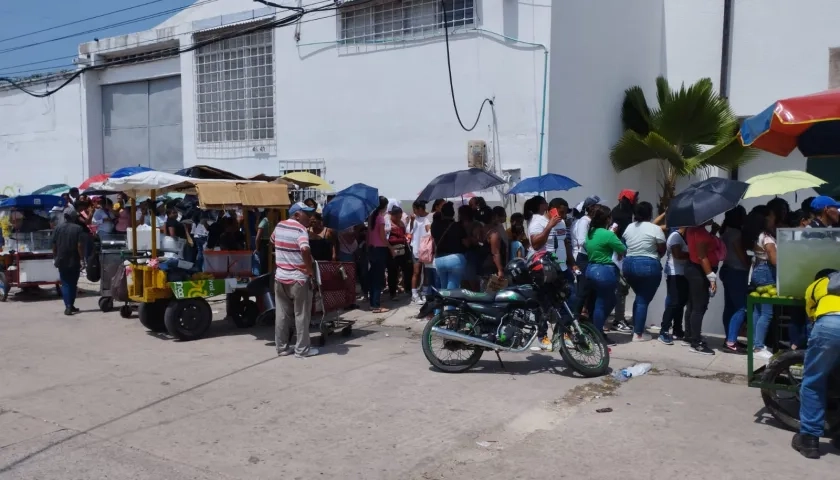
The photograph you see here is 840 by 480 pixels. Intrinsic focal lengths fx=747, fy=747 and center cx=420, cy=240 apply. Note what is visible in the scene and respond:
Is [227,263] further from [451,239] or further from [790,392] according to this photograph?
[790,392]

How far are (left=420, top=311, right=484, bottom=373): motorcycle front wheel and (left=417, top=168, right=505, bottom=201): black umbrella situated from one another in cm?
300

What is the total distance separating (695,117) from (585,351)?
25.0ft

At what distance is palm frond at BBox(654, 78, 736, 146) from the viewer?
1353 centimetres

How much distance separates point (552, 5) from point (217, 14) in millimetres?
8786

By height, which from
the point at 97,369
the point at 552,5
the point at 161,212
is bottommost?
the point at 97,369

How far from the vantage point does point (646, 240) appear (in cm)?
876

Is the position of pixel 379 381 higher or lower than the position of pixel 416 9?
lower

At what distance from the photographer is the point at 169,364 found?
28.0 ft

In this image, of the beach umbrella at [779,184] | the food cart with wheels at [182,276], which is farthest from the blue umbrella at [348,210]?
the beach umbrella at [779,184]

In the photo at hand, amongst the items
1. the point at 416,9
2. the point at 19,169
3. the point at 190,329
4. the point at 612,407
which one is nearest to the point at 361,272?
the point at 190,329

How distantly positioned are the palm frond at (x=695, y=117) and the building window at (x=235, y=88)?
8478 mm

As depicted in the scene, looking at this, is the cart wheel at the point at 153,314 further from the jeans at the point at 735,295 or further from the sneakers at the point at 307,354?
the jeans at the point at 735,295

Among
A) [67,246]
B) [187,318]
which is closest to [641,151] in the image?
[187,318]

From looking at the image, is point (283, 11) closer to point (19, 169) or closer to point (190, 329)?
point (190, 329)
